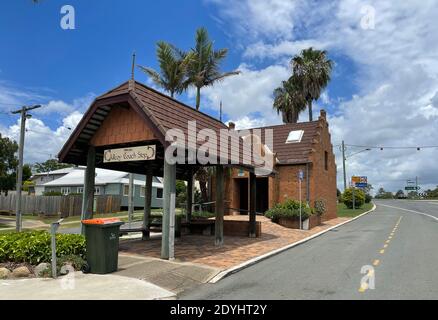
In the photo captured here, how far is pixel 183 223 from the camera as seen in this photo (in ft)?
54.9

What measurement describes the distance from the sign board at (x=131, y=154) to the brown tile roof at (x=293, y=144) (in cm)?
1519

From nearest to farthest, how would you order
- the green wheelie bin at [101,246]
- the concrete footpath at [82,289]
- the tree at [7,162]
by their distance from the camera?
the concrete footpath at [82,289] → the green wheelie bin at [101,246] → the tree at [7,162]

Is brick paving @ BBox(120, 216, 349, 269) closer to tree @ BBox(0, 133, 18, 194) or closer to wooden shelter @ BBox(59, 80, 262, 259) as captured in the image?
wooden shelter @ BBox(59, 80, 262, 259)

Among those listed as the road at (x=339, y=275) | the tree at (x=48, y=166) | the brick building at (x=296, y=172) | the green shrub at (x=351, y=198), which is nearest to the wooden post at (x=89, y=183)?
the road at (x=339, y=275)

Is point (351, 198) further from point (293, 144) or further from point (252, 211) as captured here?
point (252, 211)

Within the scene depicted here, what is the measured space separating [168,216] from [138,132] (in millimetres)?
2641

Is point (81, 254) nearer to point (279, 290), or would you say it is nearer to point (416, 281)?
point (279, 290)

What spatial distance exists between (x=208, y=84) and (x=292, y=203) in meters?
11.2

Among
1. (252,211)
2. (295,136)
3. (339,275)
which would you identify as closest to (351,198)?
(295,136)

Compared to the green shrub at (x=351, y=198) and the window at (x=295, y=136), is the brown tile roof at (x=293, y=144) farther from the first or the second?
the green shrub at (x=351, y=198)

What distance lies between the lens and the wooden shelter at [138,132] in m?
10.5

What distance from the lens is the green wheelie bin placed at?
883cm

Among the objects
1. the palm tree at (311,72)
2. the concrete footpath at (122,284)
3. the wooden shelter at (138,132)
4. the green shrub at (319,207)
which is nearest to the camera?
the concrete footpath at (122,284)
